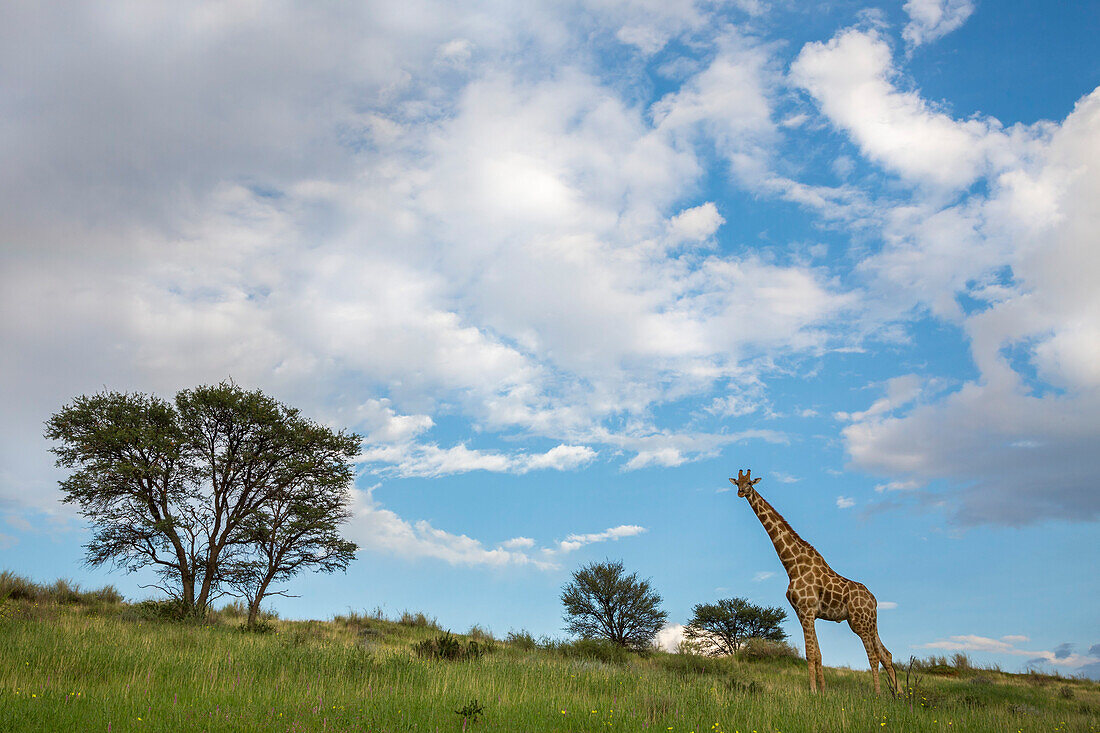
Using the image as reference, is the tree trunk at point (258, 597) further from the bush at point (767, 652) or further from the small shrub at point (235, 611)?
the bush at point (767, 652)

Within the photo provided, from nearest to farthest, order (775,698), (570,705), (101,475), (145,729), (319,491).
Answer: (145,729) < (570,705) < (775,698) < (101,475) < (319,491)

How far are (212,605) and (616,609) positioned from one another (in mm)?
19539

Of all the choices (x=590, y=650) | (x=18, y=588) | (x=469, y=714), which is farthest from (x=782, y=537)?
(x=18, y=588)

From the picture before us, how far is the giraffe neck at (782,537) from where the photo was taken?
56.0ft

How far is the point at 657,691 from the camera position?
12383 mm

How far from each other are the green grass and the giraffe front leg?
84 cm

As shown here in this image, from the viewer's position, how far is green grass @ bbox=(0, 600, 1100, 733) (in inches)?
337

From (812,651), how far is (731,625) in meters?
29.2

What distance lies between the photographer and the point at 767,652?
33.8 metres

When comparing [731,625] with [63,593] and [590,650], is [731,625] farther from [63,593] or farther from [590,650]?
[63,593]

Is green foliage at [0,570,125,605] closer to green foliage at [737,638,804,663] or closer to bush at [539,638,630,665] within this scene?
bush at [539,638,630,665]

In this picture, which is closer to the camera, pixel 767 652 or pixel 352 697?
pixel 352 697

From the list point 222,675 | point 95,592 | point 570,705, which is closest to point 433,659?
point 222,675

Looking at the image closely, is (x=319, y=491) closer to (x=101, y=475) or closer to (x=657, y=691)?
(x=101, y=475)
